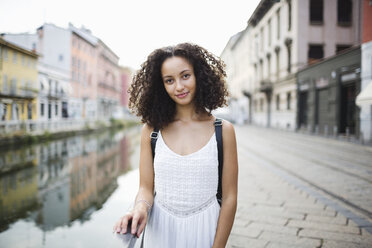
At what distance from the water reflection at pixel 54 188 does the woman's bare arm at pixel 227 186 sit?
128 inches

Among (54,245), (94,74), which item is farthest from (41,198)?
(94,74)

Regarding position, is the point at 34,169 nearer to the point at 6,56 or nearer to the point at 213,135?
the point at 213,135

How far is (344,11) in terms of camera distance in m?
→ 13.2

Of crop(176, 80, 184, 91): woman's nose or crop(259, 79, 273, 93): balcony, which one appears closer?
crop(176, 80, 184, 91): woman's nose

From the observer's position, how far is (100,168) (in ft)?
25.5

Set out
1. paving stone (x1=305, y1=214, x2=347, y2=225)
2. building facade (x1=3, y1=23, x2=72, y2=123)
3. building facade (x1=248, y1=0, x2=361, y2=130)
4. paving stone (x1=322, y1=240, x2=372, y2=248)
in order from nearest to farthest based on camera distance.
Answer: paving stone (x1=322, y1=240, x2=372, y2=248)
paving stone (x1=305, y1=214, x2=347, y2=225)
building facade (x1=248, y1=0, x2=361, y2=130)
building facade (x1=3, y1=23, x2=72, y2=123)

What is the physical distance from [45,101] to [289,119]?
27541 mm

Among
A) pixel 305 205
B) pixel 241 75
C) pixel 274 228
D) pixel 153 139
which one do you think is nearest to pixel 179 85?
pixel 153 139

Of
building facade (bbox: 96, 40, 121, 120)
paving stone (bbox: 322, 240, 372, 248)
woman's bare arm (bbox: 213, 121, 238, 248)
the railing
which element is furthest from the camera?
building facade (bbox: 96, 40, 121, 120)

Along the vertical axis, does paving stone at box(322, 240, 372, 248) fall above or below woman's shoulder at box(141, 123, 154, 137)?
below

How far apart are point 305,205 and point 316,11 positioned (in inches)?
520

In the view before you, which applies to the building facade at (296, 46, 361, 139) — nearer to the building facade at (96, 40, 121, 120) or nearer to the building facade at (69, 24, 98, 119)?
the building facade at (69, 24, 98, 119)

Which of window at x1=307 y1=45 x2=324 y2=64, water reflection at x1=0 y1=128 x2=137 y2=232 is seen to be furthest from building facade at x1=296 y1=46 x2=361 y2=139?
water reflection at x1=0 y1=128 x2=137 y2=232

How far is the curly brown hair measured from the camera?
1.54 metres
